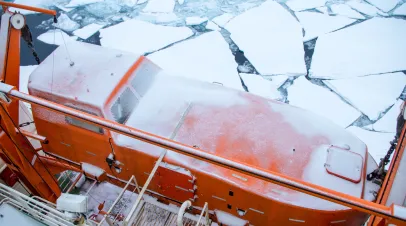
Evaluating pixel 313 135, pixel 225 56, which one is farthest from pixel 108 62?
pixel 225 56

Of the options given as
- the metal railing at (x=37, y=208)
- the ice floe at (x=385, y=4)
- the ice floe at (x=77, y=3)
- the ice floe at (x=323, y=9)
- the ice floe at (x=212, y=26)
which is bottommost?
the metal railing at (x=37, y=208)

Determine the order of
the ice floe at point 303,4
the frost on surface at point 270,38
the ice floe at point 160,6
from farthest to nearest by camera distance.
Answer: the ice floe at point 160,6 → the ice floe at point 303,4 → the frost on surface at point 270,38

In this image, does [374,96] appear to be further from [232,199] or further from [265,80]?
[232,199]

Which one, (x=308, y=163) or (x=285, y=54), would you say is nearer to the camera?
(x=308, y=163)

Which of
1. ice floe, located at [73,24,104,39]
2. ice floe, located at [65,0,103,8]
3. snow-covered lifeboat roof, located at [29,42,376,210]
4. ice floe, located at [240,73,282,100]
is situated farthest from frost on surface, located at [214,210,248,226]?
ice floe, located at [65,0,103,8]

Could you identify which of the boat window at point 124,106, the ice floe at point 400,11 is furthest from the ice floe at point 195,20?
the ice floe at point 400,11

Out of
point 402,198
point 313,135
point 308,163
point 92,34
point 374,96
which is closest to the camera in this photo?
point 402,198

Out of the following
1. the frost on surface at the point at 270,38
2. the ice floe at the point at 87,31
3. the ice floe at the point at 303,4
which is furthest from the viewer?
the ice floe at the point at 303,4

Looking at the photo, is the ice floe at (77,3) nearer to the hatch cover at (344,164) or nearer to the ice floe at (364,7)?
the ice floe at (364,7)
